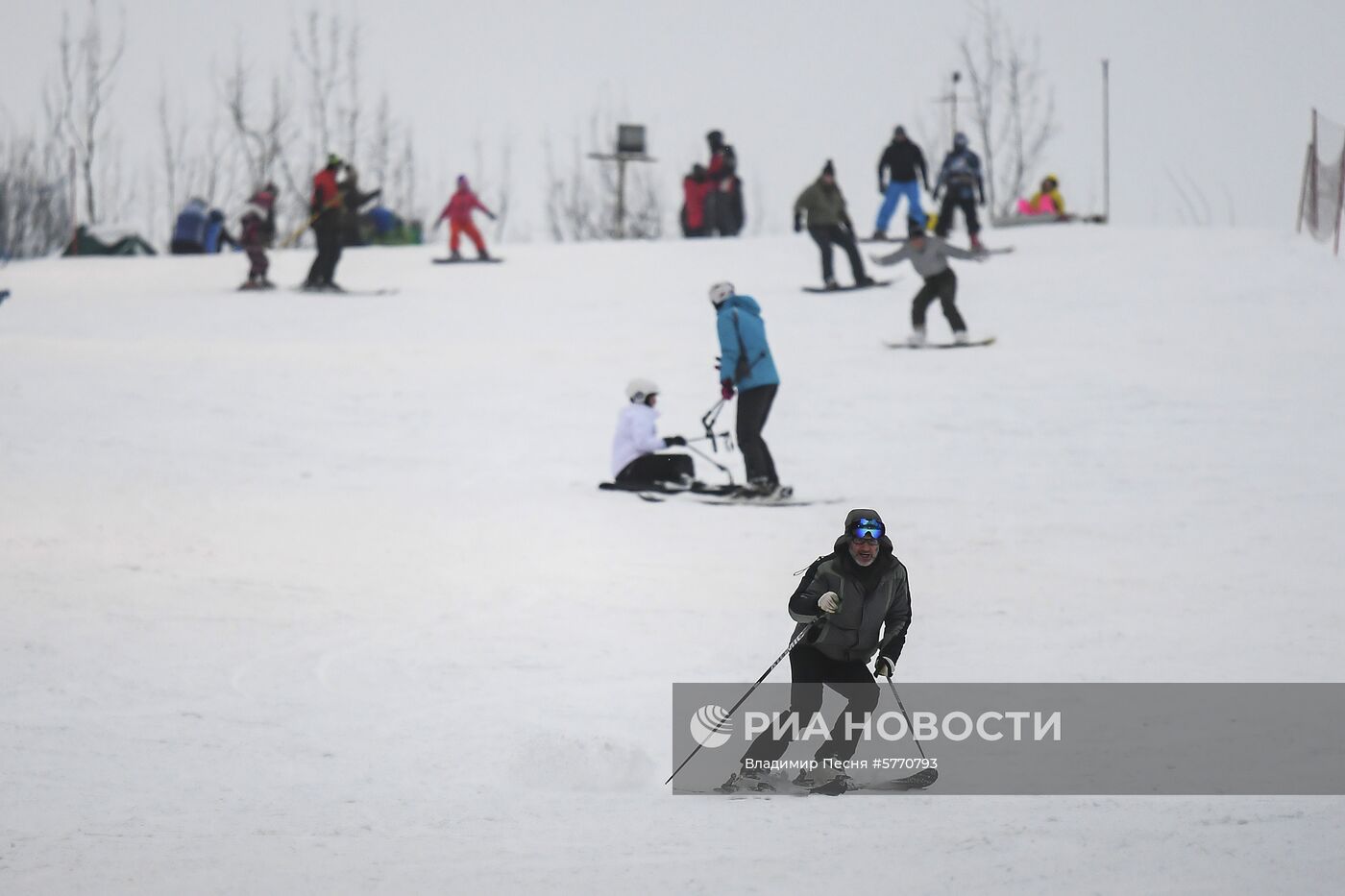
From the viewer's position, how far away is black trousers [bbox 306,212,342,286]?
20.0 m

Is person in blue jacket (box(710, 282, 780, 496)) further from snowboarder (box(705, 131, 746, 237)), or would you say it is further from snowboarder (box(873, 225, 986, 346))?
snowboarder (box(705, 131, 746, 237))

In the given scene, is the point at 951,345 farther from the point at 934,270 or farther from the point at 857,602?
the point at 857,602

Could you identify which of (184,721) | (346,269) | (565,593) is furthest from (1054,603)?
(346,269)

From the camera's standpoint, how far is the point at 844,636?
18.5 ft

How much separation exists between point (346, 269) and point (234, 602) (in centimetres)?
1676

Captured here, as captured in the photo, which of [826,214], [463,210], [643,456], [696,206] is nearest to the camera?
[643,456]

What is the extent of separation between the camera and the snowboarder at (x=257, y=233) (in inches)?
819

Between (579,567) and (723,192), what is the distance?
17.4 meters

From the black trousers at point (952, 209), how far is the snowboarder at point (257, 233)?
8.22m

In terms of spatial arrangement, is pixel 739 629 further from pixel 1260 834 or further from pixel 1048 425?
pixel 1048 425

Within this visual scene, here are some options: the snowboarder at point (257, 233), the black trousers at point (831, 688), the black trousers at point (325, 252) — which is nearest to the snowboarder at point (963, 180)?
the black trousers at point (325, 252)

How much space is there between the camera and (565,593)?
880 centimetres

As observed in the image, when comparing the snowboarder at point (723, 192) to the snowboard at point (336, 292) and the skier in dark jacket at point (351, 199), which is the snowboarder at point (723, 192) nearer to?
the snowboard at point (336, 292)

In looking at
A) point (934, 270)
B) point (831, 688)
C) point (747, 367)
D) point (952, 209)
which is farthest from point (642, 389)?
point (952, 209)
